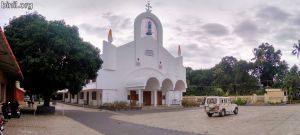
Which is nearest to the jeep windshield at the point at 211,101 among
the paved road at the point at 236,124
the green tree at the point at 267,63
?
the paved road at the point at 236,124

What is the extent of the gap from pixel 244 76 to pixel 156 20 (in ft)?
86.3

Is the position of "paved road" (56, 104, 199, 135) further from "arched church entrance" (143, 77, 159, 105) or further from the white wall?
"arched church entrance" (143, 77, 159, 105)

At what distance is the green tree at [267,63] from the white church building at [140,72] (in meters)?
26.3

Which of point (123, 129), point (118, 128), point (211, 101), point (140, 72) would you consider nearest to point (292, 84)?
point (140, 72)

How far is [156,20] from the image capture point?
47.1m

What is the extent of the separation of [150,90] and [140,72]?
103 inches

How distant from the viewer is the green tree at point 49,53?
2742 cm

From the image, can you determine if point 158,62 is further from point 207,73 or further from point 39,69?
point 207,73

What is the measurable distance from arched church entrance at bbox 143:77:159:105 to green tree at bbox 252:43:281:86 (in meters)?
30.6

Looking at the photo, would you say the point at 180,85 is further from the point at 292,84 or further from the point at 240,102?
the point at 292,84

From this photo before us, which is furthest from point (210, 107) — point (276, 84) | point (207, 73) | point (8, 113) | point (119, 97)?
point (207, 73)

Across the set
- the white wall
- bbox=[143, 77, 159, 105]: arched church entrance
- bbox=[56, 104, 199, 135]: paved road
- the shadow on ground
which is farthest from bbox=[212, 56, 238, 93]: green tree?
the shadow on ground

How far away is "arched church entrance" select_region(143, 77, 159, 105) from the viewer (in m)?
44.3

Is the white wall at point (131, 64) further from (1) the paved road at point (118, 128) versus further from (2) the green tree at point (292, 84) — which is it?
Result: (2) the green tree at point (292, 84)
